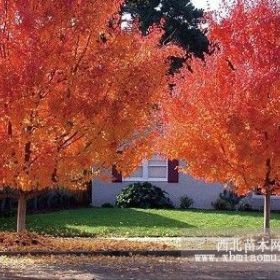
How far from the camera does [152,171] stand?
28.0m

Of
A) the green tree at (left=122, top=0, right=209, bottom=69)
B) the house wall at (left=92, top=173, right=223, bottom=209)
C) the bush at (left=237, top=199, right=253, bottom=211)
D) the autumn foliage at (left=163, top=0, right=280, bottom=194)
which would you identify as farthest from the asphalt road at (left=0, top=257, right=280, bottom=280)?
the green tree at (left=122, top=0, right=209, bottom=69)

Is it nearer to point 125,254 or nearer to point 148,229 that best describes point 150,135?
point 125,254

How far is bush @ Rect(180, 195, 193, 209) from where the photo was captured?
26.8 m

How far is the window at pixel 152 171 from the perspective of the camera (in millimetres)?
27828

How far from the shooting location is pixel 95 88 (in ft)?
42.6

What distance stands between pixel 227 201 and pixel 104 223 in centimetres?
766

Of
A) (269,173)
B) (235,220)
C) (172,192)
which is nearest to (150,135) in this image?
(269,173)

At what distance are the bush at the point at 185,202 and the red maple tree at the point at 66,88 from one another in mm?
13197

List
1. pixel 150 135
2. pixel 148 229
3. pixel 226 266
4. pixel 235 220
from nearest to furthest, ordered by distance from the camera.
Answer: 1. pixel 226 266
2. pixel 150 135
3. pixel 148 229
4. pixel 235 220

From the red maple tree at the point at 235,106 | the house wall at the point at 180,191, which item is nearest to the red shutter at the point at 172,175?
the house wall at the point at 180,191

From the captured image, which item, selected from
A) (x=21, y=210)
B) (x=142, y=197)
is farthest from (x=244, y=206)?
(x=21, y=210)

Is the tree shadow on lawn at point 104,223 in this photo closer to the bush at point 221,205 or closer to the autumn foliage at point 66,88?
the bush at point 221,205

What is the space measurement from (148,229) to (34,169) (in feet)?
21.3

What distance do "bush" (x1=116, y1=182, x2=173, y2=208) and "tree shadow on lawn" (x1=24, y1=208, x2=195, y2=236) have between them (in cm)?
148
